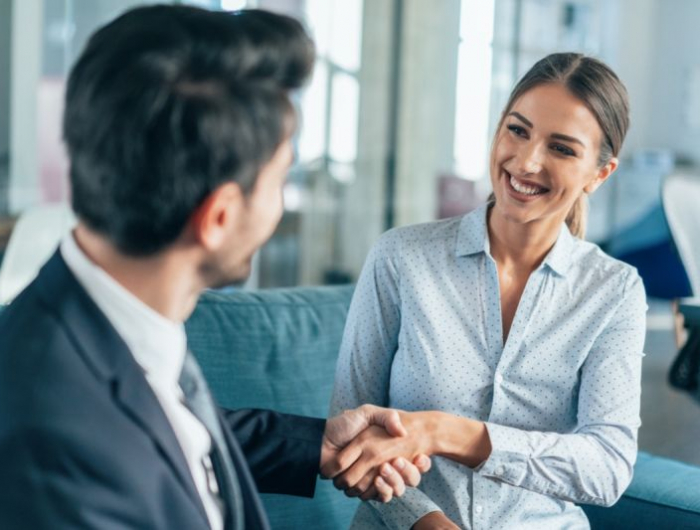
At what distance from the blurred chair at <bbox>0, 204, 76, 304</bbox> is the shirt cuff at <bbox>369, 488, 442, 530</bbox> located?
2.44 metres

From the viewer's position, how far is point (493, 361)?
61.7 inches

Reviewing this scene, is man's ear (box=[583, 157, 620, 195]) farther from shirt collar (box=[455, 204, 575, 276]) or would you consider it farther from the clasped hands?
the clasped hands

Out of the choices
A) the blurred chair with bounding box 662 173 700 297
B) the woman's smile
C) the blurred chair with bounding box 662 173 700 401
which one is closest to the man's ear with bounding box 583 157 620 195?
the woman's smile

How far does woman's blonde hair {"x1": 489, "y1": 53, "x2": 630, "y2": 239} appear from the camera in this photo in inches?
63.2

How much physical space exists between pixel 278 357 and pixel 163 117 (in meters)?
1.04

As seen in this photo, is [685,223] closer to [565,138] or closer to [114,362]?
[565,138]

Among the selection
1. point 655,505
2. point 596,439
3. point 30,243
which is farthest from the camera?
point 30,243

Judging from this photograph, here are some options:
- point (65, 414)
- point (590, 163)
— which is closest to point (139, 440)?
Answer: point (65, 414)

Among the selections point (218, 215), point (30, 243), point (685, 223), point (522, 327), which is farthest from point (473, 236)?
point (30, 243)

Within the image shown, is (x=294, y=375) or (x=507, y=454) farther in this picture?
(x=294, y=375)

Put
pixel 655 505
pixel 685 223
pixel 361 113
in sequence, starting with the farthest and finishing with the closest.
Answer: pixel 361 113, pixel 685 223, pixel 655 505

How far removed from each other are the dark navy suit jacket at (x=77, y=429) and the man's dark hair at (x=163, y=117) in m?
0.08

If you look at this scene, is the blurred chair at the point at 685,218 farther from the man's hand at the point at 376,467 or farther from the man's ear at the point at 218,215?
the man's ear at the point at 218,215

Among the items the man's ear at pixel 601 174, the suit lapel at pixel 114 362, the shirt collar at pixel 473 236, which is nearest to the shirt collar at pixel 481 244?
the shirt collar at pixel 473 236
